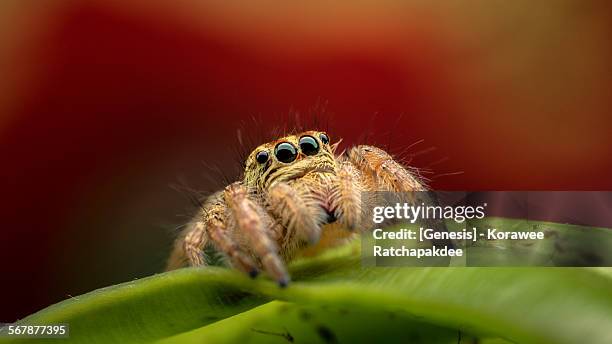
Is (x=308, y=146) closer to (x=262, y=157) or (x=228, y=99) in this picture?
(x=262, y=157)

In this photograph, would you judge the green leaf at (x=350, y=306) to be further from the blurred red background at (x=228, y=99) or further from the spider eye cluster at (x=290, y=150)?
the blurred red background at (x=228, y=99)

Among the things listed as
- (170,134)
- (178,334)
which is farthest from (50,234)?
(178,334)

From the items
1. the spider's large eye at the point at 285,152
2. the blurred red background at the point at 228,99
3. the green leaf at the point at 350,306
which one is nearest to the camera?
the green leaf at the point at 350,306

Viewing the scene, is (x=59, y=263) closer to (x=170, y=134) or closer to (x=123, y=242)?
(x=123, y=242)

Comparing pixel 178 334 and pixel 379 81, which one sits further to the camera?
pixel 379 81

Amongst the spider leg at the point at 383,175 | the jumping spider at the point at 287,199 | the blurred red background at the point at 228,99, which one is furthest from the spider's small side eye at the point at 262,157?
the blurred red background at the point at 228,99

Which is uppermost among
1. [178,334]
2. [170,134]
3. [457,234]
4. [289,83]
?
[289,83]

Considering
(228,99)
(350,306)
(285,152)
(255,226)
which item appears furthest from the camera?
(228,99)

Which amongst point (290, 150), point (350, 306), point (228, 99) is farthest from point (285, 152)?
point (228, 99)
